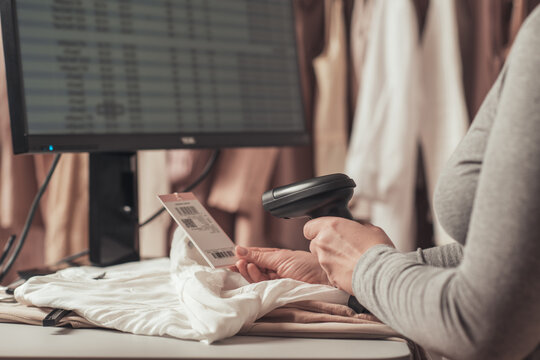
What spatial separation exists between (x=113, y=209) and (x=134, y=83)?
212 mm

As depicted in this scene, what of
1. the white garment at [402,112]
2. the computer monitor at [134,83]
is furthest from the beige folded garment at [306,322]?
the white garment at [402,112]

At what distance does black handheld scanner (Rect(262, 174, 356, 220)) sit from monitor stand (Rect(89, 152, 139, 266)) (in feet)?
1.27

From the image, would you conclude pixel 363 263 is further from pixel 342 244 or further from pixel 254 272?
pixel 254 272

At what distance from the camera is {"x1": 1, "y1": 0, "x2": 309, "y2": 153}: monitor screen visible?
82 centimetres

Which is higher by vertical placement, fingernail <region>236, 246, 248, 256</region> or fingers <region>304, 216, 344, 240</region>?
fingers <region>304, 216, 344, 240</region>

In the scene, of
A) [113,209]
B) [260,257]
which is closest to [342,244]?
[260,257]

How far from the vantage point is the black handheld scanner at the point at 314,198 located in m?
0.60

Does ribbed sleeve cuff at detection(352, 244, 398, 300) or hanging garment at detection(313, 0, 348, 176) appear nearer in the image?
ribbed sleeve cuff at detection(352, 244, 398, 300)

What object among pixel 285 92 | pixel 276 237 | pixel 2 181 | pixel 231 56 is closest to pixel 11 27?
pixel 231 56

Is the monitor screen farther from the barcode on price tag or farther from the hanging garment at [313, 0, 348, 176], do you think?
the hanging garment at [313, 0, 348, 176]

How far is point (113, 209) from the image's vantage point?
→ 0.93 m

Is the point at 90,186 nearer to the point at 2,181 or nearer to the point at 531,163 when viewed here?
the point at 2,181

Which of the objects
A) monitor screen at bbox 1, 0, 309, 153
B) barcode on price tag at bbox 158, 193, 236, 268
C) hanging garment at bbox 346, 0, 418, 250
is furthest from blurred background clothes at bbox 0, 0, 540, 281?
barcode on price tag at bbox 158, 193, 236, 268

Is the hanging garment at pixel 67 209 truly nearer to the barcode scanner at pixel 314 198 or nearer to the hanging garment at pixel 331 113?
the hanging garment at pixel 331 113
